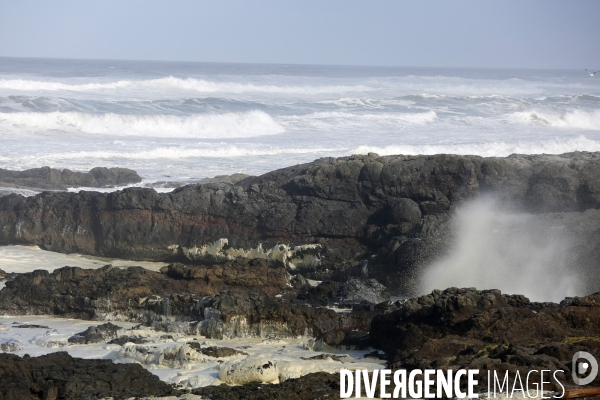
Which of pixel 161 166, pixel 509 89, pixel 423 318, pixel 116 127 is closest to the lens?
pixel 423 318

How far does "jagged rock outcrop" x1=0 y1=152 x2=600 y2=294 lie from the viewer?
46.1ft

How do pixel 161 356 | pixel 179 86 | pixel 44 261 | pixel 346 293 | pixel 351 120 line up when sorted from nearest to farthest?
pixel 161 356 → pixel 346 293 → pixel 44 261 → pixel 351 120 → pixel 179 86

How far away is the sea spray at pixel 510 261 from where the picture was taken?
11812 mm

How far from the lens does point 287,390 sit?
7.45m

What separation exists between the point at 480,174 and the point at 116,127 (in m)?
28.3

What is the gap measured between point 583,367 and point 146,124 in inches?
1393

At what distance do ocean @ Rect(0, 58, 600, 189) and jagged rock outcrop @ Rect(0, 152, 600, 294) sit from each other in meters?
8.80

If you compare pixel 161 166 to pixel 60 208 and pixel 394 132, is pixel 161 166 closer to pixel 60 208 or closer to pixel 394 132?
pixel 60 208

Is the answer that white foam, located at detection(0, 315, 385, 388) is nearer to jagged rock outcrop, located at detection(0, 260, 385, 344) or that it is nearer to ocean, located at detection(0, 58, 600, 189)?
jagged rock outcrop, located at detection(0, 260, 385, 344)

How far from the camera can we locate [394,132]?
42.4 meters

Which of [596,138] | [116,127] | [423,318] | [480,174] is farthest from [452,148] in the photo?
[423,318]

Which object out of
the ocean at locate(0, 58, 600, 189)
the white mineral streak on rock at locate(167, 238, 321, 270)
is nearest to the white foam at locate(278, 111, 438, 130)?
the ocean at locate(0, 58, 600, 189)

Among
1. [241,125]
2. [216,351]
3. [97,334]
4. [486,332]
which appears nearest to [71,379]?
[216,351]

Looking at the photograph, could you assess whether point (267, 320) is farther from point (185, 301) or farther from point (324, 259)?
point (324, 259)
